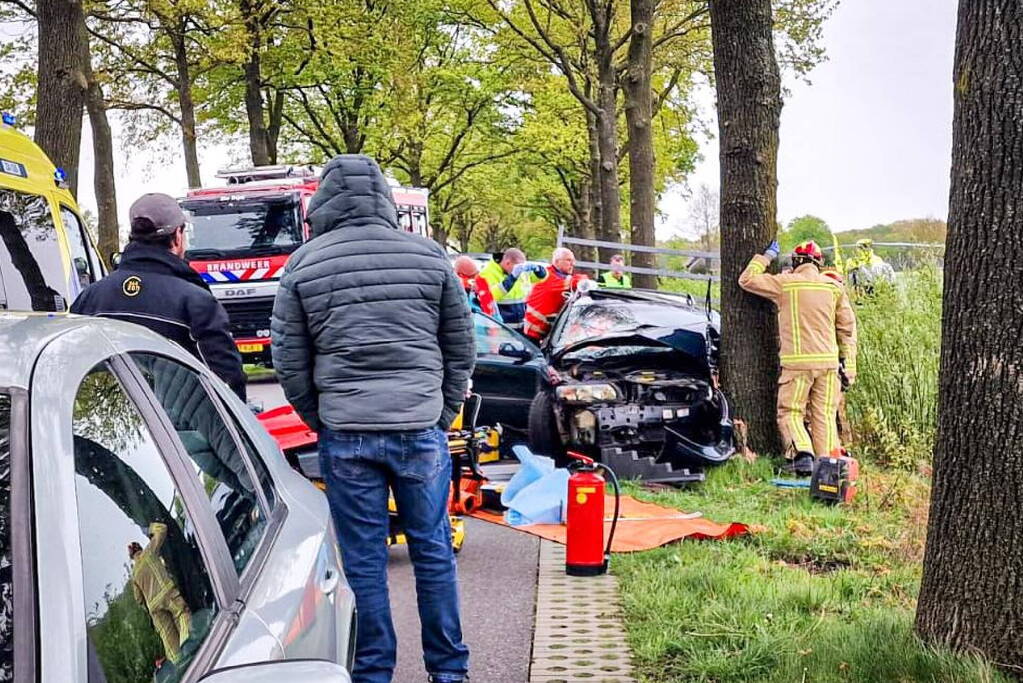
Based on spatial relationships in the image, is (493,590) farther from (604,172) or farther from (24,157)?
(604,172)

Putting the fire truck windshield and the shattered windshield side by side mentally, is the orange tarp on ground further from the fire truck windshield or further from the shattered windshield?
the fire truck windshield

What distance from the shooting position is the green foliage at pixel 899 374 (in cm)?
1053

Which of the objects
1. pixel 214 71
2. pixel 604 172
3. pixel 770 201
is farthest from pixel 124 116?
pixel 770 201

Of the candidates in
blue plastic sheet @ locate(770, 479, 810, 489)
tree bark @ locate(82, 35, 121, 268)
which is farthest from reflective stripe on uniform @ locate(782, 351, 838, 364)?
tree bark @ locate(82, 35, 121, 268)

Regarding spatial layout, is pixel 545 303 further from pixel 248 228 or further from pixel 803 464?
pixel 248 228

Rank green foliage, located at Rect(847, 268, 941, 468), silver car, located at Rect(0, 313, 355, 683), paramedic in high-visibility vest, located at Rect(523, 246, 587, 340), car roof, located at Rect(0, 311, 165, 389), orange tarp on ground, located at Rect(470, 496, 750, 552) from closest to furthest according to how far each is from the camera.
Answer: silver car, located at Rect(0, 313, 355, 683)
car roof, located at Rect(0, 311, 165, 389)
orange tarp on ground, located at Rect(470, 496, 750, 552)
green foliage, located at Rect(847, 268, 941, 468)
paramedic in high-visibility vest, located at Rect(523, 246, 587, 340)

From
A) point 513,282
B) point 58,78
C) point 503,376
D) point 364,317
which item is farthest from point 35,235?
point 513,282

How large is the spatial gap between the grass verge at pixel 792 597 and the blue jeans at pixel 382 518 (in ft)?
3.59

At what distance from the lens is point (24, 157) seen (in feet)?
25.6

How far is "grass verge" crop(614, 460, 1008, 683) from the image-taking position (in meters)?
4.66

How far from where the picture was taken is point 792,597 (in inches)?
229

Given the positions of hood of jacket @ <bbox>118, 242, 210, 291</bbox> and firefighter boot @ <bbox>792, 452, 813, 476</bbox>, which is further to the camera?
firefighter boot @ <bbox>792, 452, 813, 476</bbox>

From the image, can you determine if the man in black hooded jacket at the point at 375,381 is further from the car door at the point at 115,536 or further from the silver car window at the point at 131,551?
the silver car window at the point at 131,551

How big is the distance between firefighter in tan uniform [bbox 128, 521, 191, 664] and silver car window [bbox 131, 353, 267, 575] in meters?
0.40
